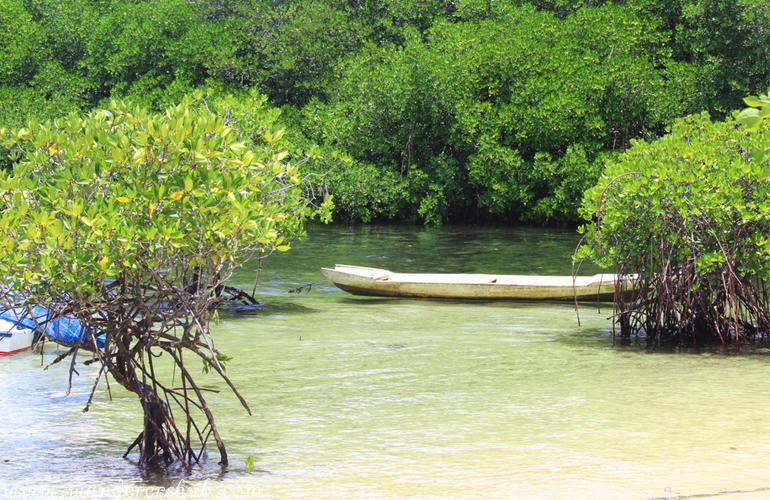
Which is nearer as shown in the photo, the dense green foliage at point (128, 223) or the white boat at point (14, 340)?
the dense green foliage at point (128, 223)

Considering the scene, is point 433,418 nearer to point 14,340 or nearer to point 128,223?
point 128,223

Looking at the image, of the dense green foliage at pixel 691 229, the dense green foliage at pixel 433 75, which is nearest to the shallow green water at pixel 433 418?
the dense green foliage at pixel 691 229

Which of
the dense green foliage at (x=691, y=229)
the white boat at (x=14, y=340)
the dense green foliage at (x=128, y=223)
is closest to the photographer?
the dense green foliage at (x=128, y=223)

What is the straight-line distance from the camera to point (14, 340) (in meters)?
8.10

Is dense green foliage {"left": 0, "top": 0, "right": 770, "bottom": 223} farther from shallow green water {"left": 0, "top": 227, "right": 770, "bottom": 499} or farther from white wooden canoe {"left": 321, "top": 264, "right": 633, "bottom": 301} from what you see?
shallow green water {"left": 0, "top": 227, "right": 770, "bottom": 499}

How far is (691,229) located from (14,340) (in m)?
7.08

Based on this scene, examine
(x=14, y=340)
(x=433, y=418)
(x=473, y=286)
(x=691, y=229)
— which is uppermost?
(x=691, y=229)

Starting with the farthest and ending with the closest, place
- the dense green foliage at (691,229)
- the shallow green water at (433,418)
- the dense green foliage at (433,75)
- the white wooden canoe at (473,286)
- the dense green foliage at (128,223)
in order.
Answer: the dense green foliage at (433,75) → the white wooden canoe at (473,286) → the dense green foliage at (691,229) → the shallow green water at (433,418) → the dense green foliage at (128,223)

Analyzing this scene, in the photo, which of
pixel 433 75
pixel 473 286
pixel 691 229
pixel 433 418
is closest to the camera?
pixel 433 418

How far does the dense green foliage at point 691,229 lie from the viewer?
7633mm

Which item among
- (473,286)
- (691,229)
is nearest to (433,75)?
(473,286)

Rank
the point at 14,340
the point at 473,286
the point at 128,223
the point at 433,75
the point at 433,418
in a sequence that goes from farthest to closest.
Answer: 1. the point at 433,75
2. the point at 473,286
3. the point at 14,340
4. the point at 433,418
5. the point at 128,223

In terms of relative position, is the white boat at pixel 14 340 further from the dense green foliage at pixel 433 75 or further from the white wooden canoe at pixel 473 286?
the dense green foliage at pixel 433 75

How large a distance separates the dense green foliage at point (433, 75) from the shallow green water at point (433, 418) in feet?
42.4
